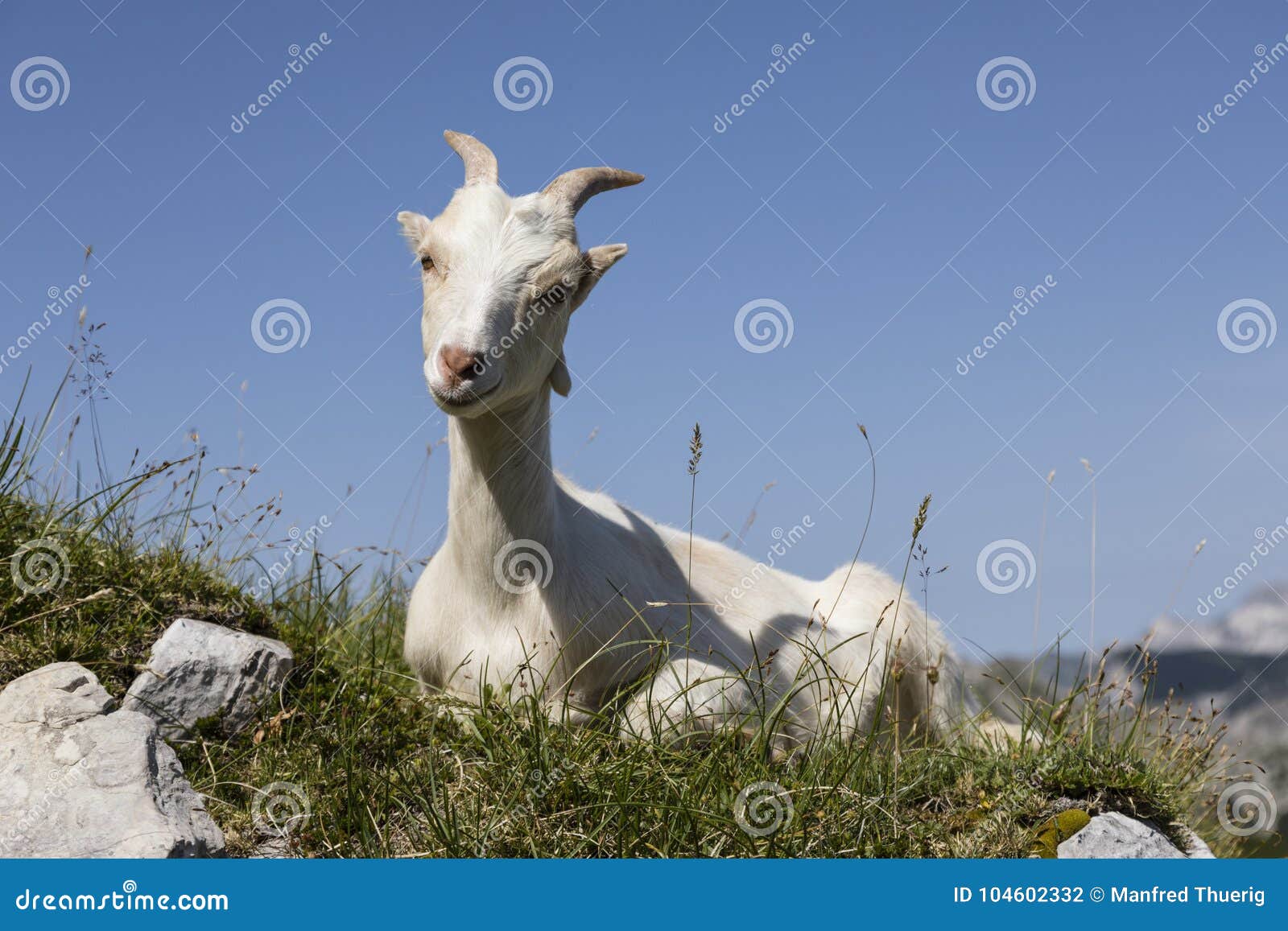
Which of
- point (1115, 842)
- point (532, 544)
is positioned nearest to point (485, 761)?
point (532, 544)

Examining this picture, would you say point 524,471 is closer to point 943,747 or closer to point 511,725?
point 511,725

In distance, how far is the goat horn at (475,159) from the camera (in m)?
6.34

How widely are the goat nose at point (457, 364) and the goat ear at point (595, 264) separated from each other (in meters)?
1.22

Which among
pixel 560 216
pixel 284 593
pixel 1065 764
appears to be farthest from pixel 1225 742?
pixel 284 593

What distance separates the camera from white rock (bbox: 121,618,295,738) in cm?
565

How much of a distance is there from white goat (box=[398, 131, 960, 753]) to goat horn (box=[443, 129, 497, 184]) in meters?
0.01

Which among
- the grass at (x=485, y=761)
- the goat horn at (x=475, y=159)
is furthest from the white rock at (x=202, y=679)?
the goat horn at (x=475, y=159)

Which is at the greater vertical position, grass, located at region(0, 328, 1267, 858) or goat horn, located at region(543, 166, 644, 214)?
goat horn, located at region(543, 166, 644, 214)

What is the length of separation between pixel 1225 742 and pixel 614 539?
146 inches

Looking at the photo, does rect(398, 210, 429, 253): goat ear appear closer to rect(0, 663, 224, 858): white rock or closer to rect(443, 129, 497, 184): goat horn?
rect(443, 129, 497, 184): goat horn

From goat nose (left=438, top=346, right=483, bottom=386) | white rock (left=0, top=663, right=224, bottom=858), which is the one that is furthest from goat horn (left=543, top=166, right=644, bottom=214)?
white rock (left=0, top=663, right=224, bottom=858)

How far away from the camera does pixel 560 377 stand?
6.05 m

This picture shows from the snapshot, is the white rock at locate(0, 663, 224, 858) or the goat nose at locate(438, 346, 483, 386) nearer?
the white rock at locate(0, 663, 224, 858)

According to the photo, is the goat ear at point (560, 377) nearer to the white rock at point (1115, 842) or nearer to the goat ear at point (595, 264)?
the goat ear at point (595, 264)
